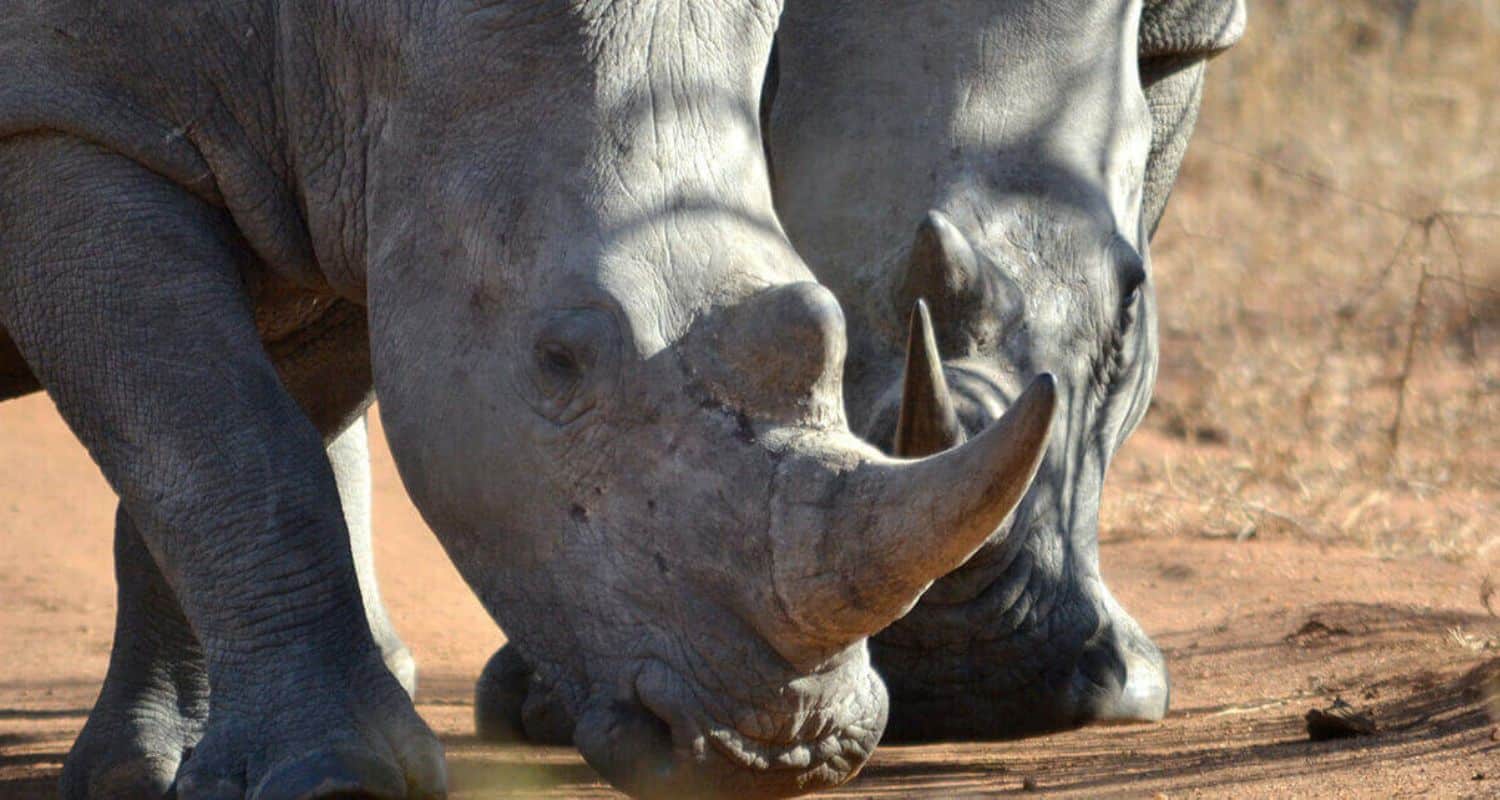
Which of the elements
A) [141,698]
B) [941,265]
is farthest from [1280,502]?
[141,698]

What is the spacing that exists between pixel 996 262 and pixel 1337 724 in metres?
1.09

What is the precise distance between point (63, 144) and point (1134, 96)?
2.14 meters

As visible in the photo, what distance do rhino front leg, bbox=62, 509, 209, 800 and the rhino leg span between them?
833 millimetres

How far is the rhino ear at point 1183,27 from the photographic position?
552cm

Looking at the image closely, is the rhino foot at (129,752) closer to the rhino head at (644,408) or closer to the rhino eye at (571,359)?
the rhino head at (644,408)

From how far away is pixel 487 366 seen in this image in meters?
3.59

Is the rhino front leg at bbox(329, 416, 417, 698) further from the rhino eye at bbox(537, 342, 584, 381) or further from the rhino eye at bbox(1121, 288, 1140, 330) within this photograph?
the rhino eye at bbox(537, 342, 584, 381)

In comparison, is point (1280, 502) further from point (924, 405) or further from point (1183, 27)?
point (924, 405)

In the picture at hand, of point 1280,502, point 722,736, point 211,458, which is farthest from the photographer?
point 1280,502

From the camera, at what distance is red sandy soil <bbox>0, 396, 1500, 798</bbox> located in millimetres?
4250

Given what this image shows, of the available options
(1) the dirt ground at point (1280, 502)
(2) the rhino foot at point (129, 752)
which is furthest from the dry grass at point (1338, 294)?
(2) the rhino foot at point (129, 752)

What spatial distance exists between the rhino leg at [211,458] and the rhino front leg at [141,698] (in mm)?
833

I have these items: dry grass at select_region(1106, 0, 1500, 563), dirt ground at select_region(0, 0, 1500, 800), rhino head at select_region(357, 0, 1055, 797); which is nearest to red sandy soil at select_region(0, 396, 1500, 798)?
dirt ground at select_region(0, 0, 1500, 800)

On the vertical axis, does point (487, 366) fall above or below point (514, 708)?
above
